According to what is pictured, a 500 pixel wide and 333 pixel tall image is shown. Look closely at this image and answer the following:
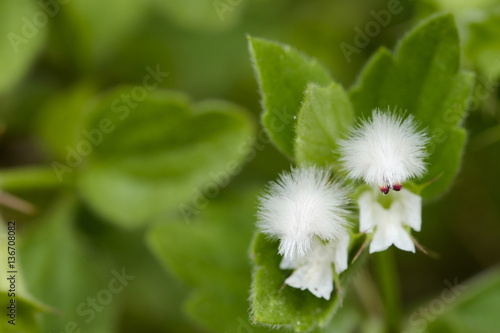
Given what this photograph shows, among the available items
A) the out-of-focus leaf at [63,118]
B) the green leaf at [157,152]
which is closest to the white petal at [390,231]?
the green leaf at [157,152]

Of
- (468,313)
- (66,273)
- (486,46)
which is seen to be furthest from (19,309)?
(486,46)

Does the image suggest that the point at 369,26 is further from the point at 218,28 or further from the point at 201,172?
the point at 201,172

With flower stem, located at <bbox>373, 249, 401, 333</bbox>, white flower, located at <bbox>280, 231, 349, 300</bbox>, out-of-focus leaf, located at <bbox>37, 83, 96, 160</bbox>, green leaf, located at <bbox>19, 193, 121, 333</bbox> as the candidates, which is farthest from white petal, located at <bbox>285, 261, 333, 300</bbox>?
out-of-focus leaf, located at <bbox>37, 83, 96, 160</bbox>

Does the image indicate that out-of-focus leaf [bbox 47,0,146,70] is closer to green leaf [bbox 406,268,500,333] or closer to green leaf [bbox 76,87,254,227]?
green leaf [bbox 76,87,254,227]

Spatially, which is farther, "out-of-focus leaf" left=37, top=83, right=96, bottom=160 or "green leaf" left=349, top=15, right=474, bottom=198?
"out-of-focus leaf" left=37, top=83, right=96, bottom=160

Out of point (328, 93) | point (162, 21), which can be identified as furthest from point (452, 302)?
point (162, 21)

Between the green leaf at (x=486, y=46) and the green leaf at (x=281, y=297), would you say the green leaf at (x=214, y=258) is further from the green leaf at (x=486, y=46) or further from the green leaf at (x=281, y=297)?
the green leaf at (x=486, y=46)

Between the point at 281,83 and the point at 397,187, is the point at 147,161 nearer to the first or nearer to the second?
the point at 281,83

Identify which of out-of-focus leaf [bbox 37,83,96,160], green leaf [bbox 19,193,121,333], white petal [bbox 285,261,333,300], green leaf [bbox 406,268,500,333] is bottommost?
green leaf [bbox 19,193,121,333]
